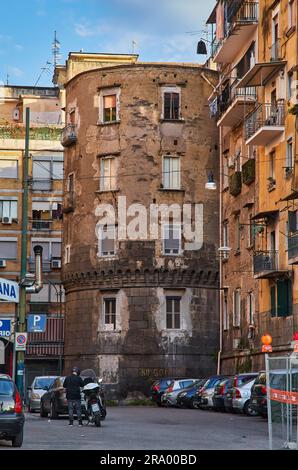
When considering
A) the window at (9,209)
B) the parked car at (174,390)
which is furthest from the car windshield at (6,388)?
the window at (9,209)

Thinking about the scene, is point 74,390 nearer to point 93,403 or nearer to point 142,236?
point 93,403

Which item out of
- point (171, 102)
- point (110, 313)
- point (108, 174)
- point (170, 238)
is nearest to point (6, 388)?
point (170, 238)

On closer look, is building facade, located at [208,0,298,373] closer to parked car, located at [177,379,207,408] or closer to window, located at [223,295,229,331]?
window, located at [223,295,229,331]

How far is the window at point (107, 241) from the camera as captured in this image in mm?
56906

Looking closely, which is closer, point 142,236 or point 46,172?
point 142,236

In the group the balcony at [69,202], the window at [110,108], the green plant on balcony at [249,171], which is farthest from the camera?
the balcony at [69,202]

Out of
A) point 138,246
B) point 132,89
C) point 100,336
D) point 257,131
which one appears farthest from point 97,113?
point 257,131

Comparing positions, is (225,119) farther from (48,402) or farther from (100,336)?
(48,402)

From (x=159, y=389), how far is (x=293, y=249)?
523 inches

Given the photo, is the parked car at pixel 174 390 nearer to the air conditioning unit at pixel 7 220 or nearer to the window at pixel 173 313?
the window at pixel 173 313

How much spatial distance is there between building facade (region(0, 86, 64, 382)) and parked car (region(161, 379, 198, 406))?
21.6 metres

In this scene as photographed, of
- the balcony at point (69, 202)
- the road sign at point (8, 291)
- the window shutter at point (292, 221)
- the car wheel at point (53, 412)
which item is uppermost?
the balcony at point (69, 202)

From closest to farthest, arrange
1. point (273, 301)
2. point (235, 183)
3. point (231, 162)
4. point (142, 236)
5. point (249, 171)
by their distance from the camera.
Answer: point (273, 301) < point (249, 171) < point (235, 183) < point (231, 162) < point (142, 236)

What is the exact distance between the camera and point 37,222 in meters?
74.4
